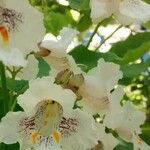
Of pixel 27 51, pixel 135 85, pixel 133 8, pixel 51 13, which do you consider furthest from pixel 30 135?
pixel 135 85

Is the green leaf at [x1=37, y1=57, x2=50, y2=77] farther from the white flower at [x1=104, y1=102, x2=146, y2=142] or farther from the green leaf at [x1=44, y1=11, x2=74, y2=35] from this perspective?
the green leaf at [x1=44, y1=11, x2=74, y2=35]

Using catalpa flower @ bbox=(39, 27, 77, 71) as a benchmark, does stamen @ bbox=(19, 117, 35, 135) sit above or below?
below

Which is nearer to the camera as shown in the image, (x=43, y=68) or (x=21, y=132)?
(x=21, y=132)

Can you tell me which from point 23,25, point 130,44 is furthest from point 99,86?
point 130,44

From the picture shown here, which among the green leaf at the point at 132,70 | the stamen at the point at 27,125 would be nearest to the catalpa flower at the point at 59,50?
the stamen at the point at 27,125

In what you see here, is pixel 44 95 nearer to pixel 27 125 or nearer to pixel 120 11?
pixel 27 125

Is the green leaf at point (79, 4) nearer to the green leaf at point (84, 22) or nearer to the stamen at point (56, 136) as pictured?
the stamen at point (56, 136)

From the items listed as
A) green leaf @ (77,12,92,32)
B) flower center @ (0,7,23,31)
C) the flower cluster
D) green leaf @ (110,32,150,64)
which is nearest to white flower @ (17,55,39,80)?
the flower cluster
